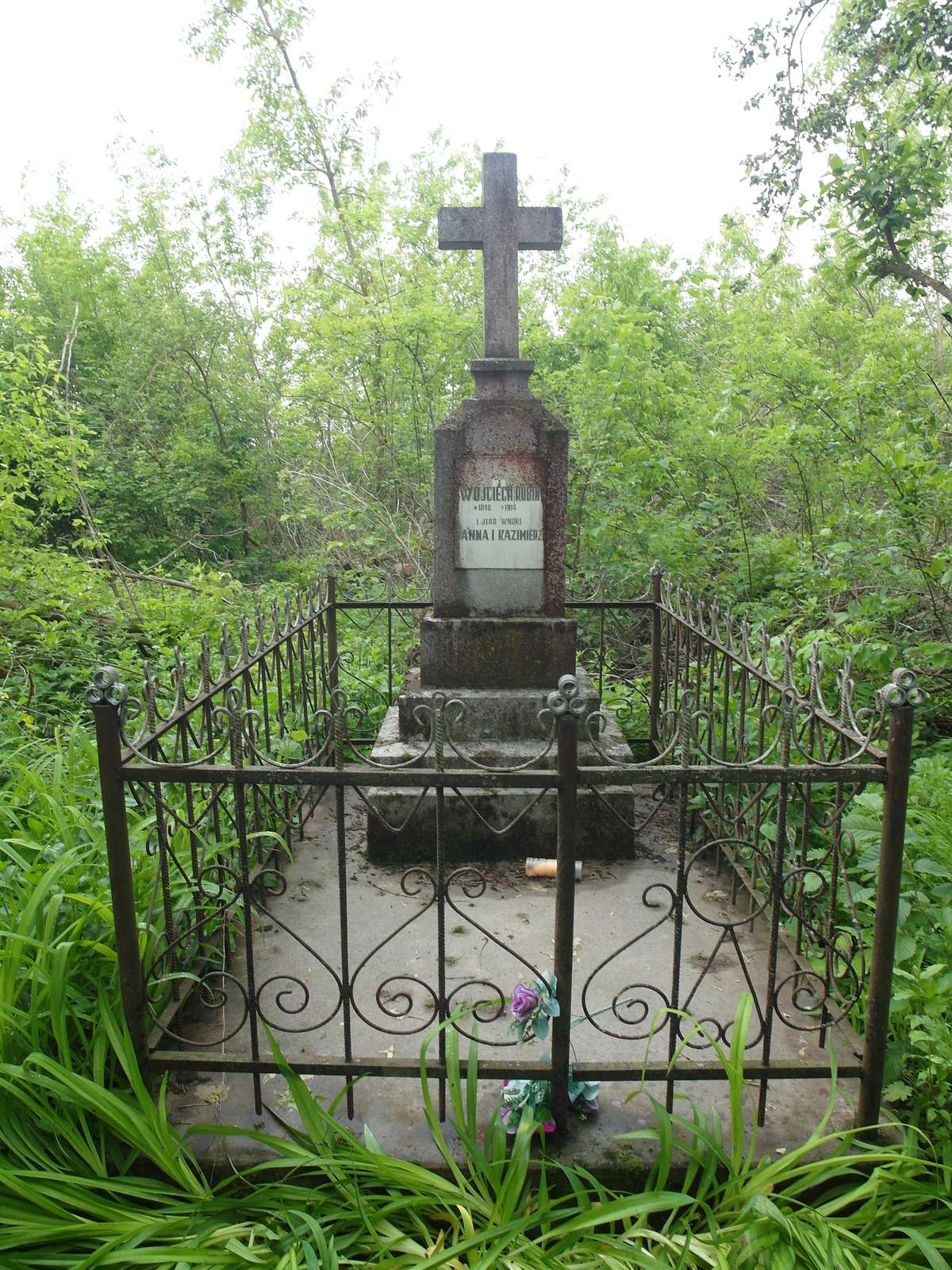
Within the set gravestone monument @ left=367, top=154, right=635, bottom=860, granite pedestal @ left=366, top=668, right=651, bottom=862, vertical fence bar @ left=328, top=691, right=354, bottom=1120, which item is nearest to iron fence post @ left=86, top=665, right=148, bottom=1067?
vertical fence bar @ left=328, top=691, right=354, bottom=1120

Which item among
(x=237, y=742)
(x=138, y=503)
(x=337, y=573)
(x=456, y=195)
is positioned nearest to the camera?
(x=237, y=742)

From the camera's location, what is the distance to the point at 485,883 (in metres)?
2.84

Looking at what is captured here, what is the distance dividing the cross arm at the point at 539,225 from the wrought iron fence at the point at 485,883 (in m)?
2.11

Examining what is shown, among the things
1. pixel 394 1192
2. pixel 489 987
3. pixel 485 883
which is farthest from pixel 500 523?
pixel 394 1192

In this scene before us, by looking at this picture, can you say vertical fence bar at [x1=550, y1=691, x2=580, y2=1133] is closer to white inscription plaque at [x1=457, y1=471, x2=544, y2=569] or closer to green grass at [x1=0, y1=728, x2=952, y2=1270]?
green grass at [x1=0, y1=728, x2=952, y2=1270]

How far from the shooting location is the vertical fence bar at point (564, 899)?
2.25m

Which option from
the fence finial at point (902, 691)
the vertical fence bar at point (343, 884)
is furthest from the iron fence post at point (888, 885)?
the vertical fence bar at point (343, 884)

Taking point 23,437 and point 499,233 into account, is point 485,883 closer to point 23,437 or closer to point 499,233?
point 499,233

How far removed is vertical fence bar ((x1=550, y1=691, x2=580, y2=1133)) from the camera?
2.25m

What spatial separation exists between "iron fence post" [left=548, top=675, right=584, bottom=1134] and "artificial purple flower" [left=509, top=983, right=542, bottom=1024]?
6cm

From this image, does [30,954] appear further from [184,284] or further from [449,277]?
[184,284]

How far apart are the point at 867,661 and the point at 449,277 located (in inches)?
225

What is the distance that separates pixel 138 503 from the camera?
42.4 feet

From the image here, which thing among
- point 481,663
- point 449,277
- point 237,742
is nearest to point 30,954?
point 237,742
